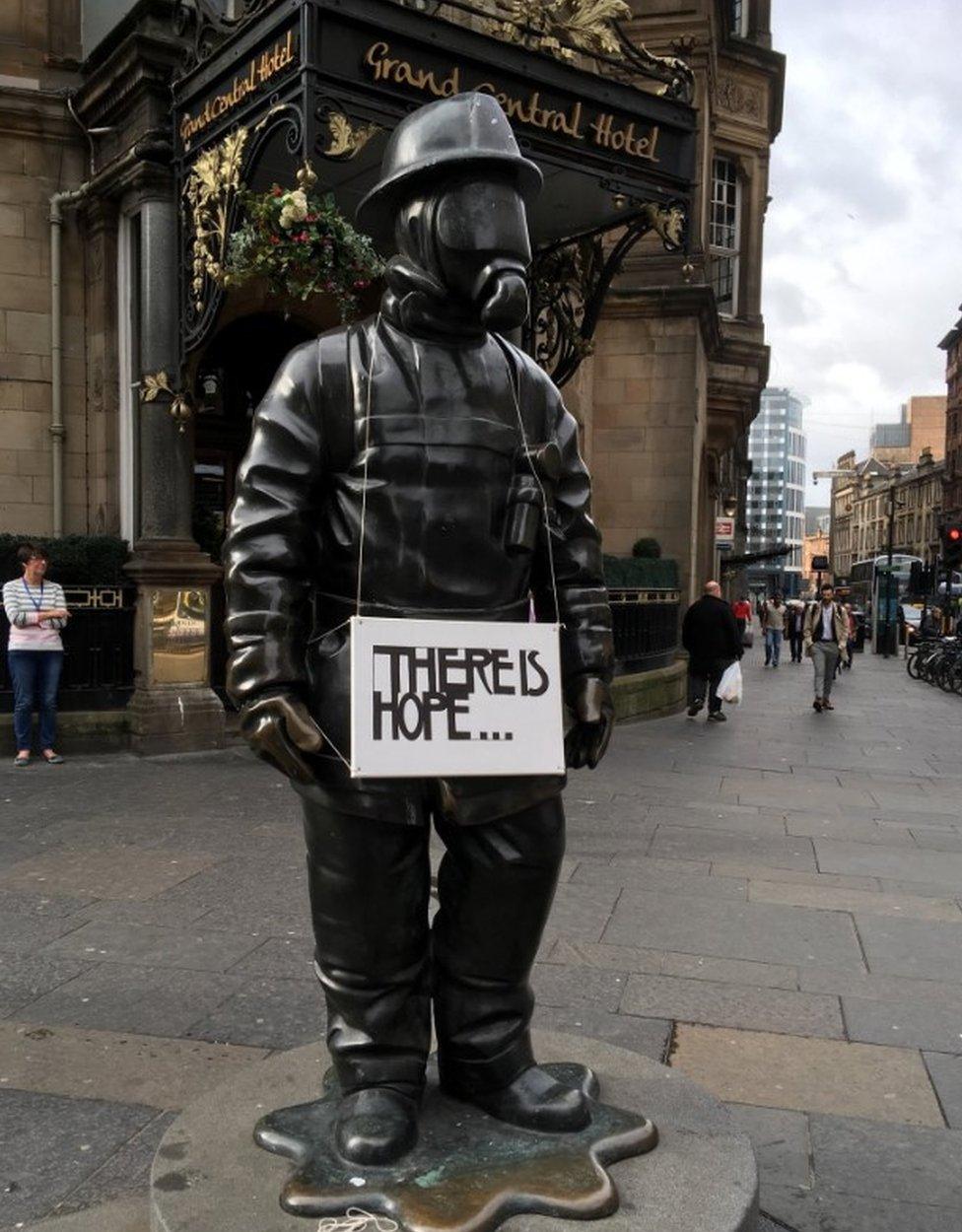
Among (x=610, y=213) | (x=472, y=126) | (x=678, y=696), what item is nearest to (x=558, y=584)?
(x=472, y=126)

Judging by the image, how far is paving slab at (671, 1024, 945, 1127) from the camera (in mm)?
3223

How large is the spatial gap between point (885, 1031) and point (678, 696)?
1006 cm

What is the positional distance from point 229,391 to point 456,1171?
10403 millimetres

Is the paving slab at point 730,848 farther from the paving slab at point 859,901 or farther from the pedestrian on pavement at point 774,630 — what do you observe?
the pedestrian on pavement at point 774,630

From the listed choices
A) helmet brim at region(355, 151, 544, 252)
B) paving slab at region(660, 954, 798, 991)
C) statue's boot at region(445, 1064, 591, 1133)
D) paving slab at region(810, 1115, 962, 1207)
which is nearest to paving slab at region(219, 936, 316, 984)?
paving slab at region(660, 954, 798, 991)

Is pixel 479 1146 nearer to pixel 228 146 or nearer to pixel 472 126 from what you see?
pixel 472 126

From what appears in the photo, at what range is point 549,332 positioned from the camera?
10.6m

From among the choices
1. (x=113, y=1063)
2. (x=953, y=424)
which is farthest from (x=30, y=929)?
(x=953, y=424)

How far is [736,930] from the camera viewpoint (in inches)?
190

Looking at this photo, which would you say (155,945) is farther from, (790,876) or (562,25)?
(562,25)

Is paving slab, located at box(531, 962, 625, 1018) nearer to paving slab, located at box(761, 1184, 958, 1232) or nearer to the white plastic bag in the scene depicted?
paving slab, located at box(761, 1184, 958, 1232)

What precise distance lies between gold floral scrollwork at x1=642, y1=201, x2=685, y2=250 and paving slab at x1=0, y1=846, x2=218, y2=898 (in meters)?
6.68

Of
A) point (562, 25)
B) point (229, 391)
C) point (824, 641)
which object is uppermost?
point (562, 25)

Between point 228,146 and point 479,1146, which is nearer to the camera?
point 479,1146
